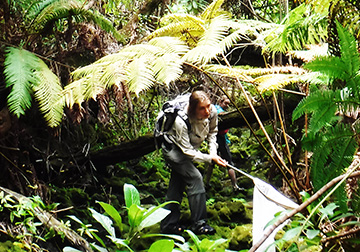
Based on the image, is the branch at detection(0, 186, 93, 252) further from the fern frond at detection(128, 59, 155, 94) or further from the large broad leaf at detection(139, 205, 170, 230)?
the large broad leaf at detection(139, 205, 170, 230)

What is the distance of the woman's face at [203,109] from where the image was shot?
3969 millimetres

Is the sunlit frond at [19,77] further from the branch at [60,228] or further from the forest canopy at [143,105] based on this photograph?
the branch at [60,228]

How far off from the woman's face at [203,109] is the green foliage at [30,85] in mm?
1372

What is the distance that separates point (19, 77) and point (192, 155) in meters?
1.85

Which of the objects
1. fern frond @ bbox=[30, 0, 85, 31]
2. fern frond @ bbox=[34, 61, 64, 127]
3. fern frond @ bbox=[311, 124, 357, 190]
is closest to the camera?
fern frond @ bbox=[311, 124, 357, 190]

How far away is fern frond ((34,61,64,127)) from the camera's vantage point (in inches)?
131

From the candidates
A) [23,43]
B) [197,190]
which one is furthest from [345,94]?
[23,43]

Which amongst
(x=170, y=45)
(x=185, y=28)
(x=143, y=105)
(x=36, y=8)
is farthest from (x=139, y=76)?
(x=143, y=105)

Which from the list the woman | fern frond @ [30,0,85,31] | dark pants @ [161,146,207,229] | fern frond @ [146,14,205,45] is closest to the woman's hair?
the woman

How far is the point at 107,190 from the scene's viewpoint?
5.51 meters

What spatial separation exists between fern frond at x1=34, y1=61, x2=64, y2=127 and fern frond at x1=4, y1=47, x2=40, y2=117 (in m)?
0.08

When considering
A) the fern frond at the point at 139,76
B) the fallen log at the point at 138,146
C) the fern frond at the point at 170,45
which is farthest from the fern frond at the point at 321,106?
the fallen log at the point at 138,146

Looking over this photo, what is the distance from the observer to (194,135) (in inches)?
168

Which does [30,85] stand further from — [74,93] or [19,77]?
[74,93]
